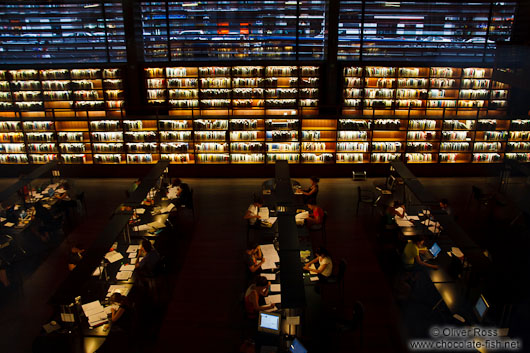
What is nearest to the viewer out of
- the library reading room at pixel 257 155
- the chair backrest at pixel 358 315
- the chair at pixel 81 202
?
the chair backrest at pixel 358 315

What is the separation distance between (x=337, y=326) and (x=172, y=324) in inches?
102

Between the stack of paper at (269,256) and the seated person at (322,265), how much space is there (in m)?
0.54

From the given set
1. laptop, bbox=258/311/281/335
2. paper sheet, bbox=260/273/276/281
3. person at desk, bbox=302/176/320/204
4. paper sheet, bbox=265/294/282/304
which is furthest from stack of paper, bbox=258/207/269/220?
laptop, bbox=258/311/281/335

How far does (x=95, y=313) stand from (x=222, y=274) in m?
2.62

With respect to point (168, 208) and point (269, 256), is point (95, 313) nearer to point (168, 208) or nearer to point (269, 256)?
point (269, 256)

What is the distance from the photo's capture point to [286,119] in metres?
12.3

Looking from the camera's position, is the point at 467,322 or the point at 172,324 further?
the point at 172,324

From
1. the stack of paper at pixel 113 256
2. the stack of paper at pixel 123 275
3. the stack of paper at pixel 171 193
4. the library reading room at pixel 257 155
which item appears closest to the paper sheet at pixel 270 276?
the library reading room at pixel 257 155

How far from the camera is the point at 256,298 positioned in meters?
6.11

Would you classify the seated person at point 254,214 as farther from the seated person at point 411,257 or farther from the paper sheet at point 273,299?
the seated person at point 411,257

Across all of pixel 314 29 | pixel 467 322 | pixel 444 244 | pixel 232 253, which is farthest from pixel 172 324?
pixel 314 29

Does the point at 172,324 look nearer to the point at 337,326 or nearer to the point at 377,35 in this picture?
the point at 337,326

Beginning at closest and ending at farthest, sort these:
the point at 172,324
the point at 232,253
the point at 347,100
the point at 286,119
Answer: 1. the point at 172,324
2. the point at 232,253
3. the point at 286,119
4. the point at 347,100

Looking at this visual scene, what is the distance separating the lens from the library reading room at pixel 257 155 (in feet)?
23.8
